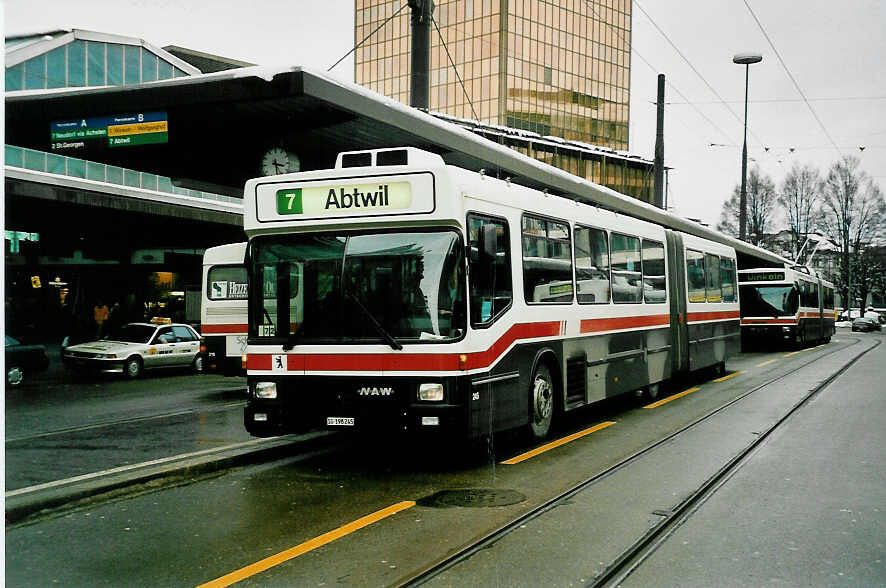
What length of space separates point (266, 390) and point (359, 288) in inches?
57.1

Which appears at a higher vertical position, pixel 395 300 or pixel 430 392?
pixel 395 300

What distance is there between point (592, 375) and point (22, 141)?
10488 millimetres

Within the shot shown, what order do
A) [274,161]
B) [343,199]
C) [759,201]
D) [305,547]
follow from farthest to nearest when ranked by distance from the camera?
[759,201] → [274,161] → [343,199] → [305,547]

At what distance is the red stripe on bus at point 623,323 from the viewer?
1155 cm

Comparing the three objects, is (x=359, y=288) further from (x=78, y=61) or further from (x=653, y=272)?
(x=78, y=61)

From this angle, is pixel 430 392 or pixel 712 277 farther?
pixel 712 277

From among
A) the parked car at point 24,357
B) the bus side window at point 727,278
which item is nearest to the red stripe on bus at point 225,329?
the parked car at point 24,357

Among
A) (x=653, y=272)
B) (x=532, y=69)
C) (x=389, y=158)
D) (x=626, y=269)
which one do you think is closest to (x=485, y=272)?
(x=389, y=158)

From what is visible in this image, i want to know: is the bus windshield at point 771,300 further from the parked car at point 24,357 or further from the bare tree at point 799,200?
the bare tree at point 799,200

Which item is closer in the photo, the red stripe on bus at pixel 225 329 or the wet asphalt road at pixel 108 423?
the wet asphalt road at pixel 108 423

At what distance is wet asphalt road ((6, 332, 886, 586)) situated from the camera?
17.8 ft

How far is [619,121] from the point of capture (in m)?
91.5

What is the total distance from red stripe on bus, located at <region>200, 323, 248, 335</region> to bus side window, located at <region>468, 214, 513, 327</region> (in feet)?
32.5

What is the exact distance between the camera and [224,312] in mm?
18234
